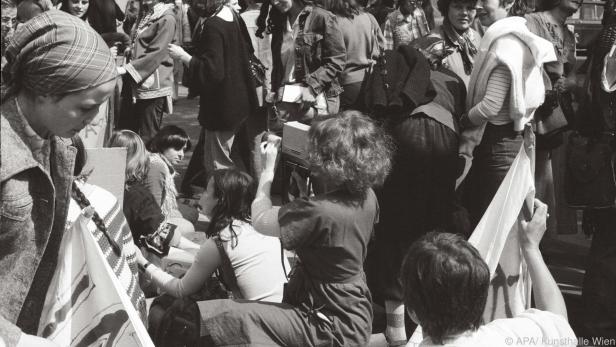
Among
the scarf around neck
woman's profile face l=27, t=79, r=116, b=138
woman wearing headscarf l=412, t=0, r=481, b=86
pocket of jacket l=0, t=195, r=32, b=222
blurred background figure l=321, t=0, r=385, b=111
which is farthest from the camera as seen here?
blurred background figure l=321, t=0, r=385, b=111

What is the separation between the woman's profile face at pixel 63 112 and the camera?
2203mm

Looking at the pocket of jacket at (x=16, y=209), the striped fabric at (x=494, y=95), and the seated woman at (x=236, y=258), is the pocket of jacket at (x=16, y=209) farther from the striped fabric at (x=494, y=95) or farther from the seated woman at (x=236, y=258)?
the striped fabric at (x=494, y=95)

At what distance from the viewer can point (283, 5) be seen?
273 inches

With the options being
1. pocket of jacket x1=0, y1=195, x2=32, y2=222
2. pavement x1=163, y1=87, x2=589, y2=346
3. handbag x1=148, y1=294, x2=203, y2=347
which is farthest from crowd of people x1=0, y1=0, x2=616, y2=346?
pavement x1=163, y1=87, x2=589, y2=346

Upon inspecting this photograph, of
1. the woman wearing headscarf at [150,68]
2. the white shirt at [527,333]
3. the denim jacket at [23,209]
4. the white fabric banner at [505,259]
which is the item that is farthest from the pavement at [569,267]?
the denim jacket at [23,209]

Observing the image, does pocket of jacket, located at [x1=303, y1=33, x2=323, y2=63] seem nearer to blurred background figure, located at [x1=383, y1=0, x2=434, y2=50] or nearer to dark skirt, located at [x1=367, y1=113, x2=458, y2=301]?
dark skirt, located at [x1=367, y1=113, x2=458, y2=301]

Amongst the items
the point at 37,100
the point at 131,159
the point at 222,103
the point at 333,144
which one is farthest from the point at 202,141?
the point at 37,100

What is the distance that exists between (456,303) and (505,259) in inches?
34.4

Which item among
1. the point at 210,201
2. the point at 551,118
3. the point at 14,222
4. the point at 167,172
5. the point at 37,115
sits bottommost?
the point at 167,172

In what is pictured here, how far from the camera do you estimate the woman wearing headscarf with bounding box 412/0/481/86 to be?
17.2 ft

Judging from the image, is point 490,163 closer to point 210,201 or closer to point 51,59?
point 210,201

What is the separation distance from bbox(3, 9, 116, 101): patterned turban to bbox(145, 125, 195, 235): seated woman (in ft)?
11.2

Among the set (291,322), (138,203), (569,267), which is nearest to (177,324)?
(291,322)

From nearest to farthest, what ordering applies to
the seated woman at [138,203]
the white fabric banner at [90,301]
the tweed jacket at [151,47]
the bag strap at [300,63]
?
1. the white fabric banner at [90,301]
2. the seated woman at [138,203]
3. the bag strap at [300,63]
4. the tweed jacket at [151,47]
